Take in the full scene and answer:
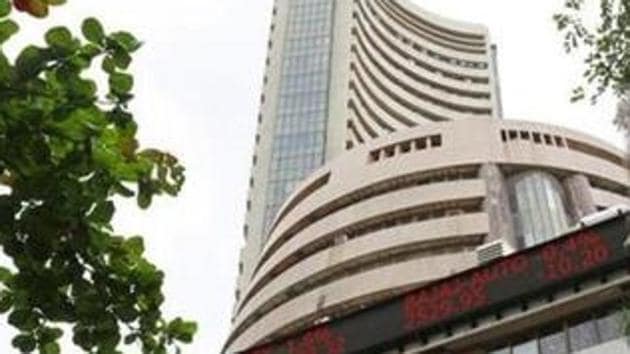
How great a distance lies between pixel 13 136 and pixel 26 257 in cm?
60

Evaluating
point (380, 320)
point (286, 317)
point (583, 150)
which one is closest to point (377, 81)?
point (583, 150)

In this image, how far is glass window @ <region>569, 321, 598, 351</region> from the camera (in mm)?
22331

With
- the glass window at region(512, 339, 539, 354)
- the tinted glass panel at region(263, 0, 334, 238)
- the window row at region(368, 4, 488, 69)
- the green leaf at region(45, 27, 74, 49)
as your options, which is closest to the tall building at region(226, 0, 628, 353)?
the tinted glass panel at region(263, 0, 334, 238)

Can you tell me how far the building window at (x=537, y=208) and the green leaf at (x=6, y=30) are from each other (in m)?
59.5

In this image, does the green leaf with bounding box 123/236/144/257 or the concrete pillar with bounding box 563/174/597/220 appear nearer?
the green leaf with bounding box 123/236/144/257

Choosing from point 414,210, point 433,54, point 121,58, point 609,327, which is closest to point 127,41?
point 121,58

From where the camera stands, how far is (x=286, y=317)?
63.2 m

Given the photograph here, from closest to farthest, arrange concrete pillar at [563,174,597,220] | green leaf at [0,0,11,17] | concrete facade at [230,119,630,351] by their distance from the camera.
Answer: green leaf at [0,0,11,17] → concrete facade at [230,119,630,351] → concrete pillar at [563,174,597,220]

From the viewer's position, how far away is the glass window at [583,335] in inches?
879

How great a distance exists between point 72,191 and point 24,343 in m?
0.91

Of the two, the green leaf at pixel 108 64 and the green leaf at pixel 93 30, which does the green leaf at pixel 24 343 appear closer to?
the green leaf at pixel 108 64

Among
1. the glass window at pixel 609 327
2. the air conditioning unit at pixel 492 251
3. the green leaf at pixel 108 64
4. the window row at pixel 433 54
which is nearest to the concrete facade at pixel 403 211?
the air conditioning unit at pixel 492 251

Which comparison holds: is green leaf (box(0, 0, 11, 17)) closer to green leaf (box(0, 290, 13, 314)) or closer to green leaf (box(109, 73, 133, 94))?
green leaf (box(109, 73, 133, 94))

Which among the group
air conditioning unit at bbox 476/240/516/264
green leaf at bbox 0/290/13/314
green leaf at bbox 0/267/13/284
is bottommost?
green leaf at bbox 0/290/13/314
